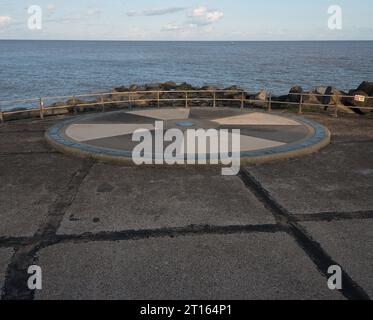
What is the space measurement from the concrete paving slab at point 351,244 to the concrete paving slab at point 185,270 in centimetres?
41

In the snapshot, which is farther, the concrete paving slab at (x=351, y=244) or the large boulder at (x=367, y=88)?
the large boulder at (x=367, y=88)

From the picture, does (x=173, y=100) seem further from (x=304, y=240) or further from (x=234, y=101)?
(x=304, y=240)

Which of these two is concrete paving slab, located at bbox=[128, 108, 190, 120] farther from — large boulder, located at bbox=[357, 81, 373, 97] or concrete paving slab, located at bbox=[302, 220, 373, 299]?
large boulder, located at bbox=[357, 81, 373, 97]

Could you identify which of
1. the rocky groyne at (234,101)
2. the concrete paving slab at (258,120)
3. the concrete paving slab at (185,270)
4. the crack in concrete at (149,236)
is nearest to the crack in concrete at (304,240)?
the crack in concrete at (149,236)

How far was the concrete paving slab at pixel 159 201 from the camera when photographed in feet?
18.1

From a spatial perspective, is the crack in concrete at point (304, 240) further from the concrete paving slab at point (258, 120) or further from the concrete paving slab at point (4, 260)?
the concrete paving slab at point (258, 120)

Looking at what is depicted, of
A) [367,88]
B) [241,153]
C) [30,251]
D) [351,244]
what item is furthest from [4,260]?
[367,88]

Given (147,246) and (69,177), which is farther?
(69,177)

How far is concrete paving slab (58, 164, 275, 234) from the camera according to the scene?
218 inches

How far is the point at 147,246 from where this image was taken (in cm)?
487
